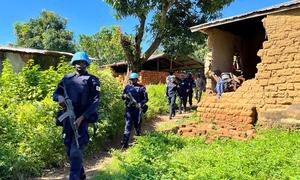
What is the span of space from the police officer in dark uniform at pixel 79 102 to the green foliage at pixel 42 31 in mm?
28491

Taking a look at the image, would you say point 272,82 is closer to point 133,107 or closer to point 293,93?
point 293,93

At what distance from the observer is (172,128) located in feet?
33.8

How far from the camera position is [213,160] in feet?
Result: 19.4

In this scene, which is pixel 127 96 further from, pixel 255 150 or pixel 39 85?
pixel 255 150

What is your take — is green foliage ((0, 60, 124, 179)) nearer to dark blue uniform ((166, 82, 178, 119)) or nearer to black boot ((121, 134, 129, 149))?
black boot ((121, 134, 129, 149))

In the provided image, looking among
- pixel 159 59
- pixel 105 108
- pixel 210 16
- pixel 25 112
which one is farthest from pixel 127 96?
pixel 159 59

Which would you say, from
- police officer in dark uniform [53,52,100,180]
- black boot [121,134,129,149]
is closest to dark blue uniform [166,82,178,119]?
black boot [121,134,129,149]

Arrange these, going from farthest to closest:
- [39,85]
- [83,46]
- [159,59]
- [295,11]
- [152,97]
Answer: [83,46] < [159,59] < [152,97] < [39,85] < [295,11]

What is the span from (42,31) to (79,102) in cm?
3123

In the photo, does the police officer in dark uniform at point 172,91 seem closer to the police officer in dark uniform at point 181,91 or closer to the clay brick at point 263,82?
the police officer in dark uniform at point 181,91

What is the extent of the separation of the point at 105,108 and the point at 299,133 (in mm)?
4578

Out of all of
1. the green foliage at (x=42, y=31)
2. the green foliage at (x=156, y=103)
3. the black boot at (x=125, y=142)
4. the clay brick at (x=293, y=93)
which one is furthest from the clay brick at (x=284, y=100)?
the green foliage at (x=42, y=31)

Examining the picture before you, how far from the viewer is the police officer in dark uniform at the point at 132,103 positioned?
27.4 ft

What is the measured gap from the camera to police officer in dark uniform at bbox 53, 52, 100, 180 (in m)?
5.07
